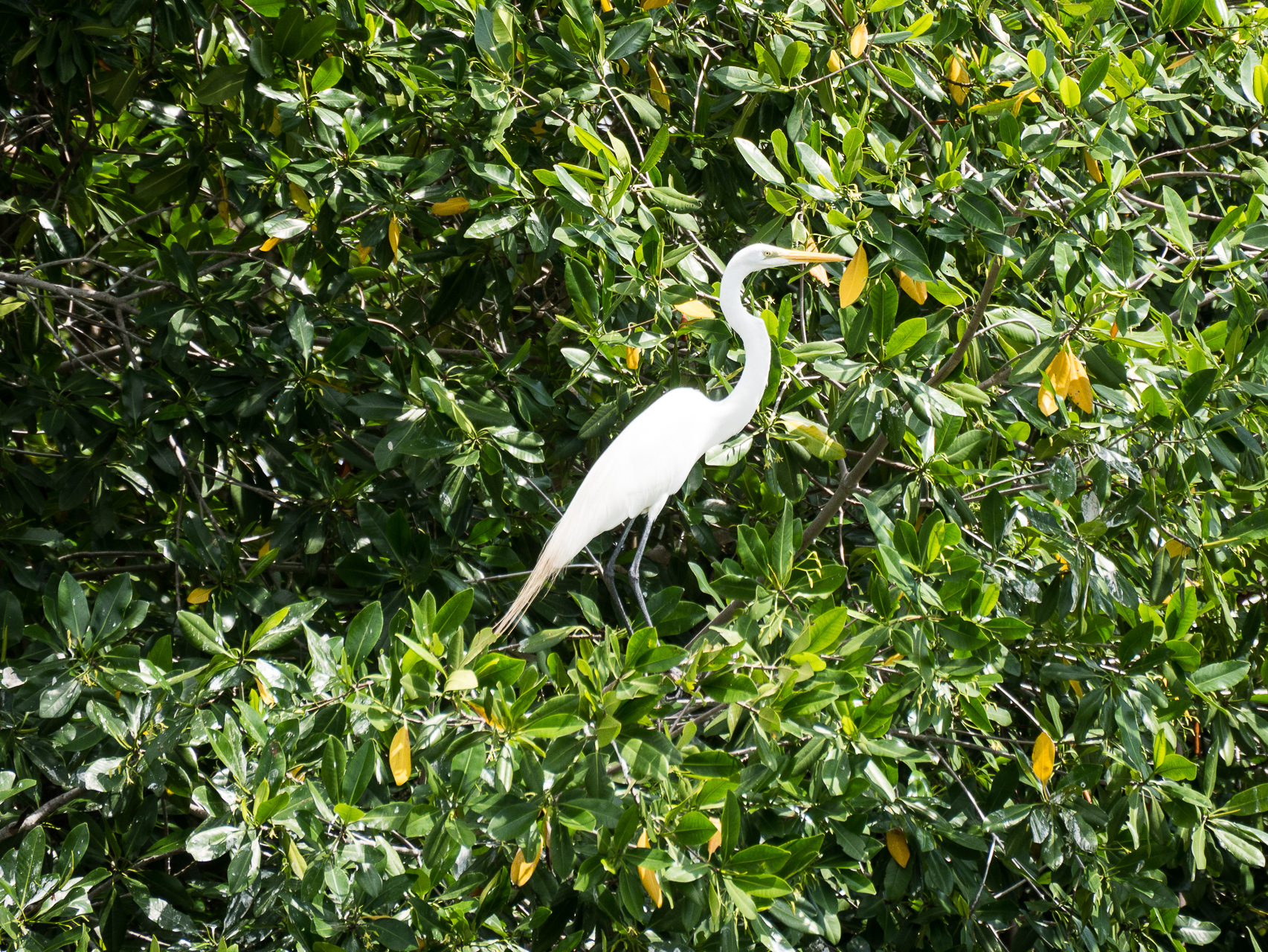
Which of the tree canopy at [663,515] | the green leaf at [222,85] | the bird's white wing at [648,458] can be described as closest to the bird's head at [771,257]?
the tree canopy at [663,515]

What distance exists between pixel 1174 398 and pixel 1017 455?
2.11 feet

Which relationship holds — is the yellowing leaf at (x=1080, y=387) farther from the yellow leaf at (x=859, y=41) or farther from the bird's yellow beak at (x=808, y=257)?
the yellow leaf at (x=859, y=41)

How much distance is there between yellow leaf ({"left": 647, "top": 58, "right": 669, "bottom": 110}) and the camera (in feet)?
8.97

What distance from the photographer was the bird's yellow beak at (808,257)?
6.77ft

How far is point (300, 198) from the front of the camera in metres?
2.45

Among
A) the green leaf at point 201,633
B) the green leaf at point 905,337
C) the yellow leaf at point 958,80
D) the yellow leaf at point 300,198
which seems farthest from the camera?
the yellow leaf at point 958,80

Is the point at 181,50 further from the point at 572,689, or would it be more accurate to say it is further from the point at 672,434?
the point at 572,689

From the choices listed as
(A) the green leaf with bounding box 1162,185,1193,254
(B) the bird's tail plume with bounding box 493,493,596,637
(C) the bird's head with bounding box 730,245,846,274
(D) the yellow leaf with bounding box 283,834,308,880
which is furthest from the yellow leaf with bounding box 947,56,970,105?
(D) the yellow leaf with bounding box 283,834,308,880

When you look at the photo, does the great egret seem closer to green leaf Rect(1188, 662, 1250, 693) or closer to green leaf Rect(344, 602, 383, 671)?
green leaf Rect(344, 602, 383, 671)

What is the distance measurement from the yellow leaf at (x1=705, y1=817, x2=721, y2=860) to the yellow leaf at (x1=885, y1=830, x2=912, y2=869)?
589 mm

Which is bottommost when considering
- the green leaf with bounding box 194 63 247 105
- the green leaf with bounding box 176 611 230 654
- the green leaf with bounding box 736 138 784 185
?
the green leaf with bounding box 176 611 230 654

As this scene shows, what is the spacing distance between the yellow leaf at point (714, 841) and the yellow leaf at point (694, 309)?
41.0 inches

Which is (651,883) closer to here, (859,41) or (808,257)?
(808,257)

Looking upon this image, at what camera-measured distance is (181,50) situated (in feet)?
9.43
